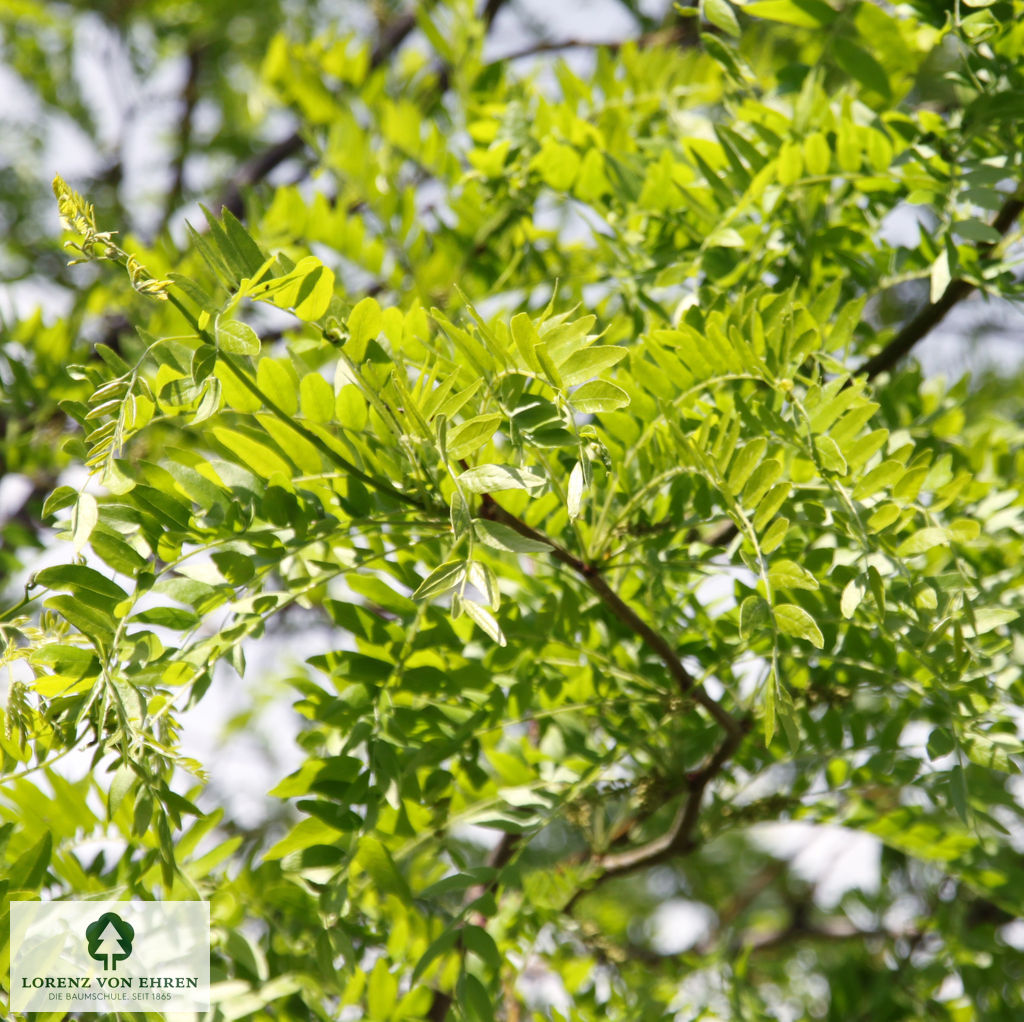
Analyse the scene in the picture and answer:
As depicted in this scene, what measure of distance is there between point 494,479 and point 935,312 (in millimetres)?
506

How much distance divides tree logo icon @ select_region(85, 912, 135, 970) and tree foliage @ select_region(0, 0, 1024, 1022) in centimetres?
3

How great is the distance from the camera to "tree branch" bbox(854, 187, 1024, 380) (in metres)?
0.82

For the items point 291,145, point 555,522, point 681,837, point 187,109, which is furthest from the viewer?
point 187,109

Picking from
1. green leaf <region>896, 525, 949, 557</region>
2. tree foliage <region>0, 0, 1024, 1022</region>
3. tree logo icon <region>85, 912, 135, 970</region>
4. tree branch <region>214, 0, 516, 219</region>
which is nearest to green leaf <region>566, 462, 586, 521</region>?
tree foliage <region>0, 0, 1024, 1022</region>

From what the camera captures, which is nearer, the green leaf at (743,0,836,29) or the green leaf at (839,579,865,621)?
the green leaf at (839,579,865,621)

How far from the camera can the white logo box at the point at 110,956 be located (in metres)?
0.64

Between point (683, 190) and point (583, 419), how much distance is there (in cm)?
35

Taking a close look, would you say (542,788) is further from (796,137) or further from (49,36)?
(49,36)

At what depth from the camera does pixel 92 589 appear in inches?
23.8

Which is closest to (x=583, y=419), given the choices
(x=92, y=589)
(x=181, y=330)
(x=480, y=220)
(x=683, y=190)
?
(x=480, y=220)

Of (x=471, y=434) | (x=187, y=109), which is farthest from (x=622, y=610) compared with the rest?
(x=187, y=109)

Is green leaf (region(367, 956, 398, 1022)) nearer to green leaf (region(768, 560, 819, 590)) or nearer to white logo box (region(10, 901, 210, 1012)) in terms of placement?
white logo box (region(10, 901, 210, 1012))

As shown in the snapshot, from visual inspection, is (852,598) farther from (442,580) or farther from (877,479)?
(442,580)

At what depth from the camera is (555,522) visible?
29.2 inches
